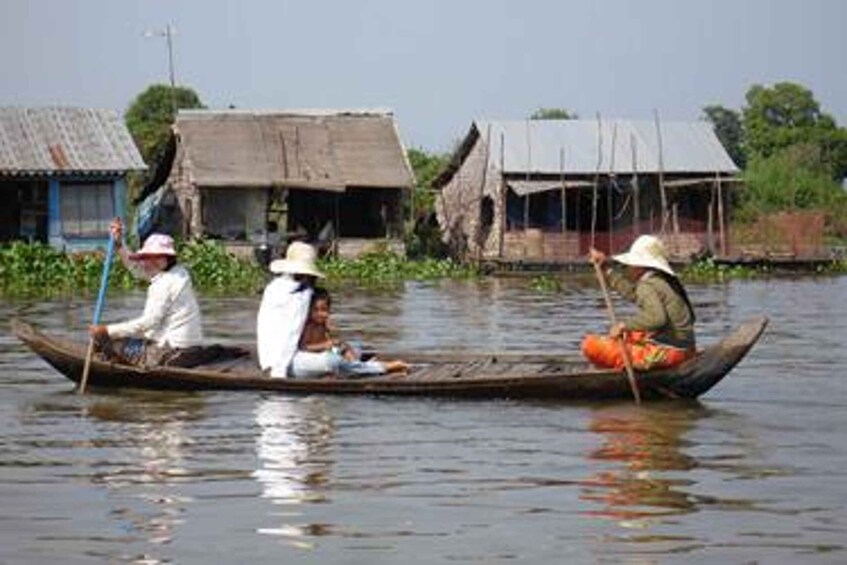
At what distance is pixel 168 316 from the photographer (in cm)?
1083

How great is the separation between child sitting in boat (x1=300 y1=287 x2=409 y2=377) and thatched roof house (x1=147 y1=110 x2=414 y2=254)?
1929cm

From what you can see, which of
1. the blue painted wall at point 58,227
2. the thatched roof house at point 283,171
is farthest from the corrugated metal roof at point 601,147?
the blue painted wall at point 58,227

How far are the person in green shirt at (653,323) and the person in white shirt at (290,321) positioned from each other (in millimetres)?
1824

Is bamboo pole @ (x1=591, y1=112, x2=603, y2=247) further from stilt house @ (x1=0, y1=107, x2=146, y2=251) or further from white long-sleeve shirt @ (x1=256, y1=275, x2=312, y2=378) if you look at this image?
white long-sleeve shirt @ (x1=256, y1=275, x2=312, y2=378)

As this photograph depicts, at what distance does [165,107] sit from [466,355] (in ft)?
124

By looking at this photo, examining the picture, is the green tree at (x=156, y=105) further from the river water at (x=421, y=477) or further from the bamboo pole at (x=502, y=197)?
the river water at (x=421, y=477)

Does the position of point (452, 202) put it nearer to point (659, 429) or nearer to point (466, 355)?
point (466, 355)

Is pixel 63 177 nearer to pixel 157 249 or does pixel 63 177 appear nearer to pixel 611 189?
pixel 611 189

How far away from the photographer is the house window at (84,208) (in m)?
29.0

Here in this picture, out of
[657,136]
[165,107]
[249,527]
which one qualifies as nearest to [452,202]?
[657,136]

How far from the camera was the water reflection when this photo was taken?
23.3 feet

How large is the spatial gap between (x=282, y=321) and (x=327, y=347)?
0.43 metres

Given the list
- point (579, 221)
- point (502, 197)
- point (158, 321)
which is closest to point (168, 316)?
point (158, 321)

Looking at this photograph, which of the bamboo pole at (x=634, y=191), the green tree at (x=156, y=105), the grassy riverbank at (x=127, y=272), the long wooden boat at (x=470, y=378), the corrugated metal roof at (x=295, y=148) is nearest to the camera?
the long wooden boat at (x=470, y=378)
